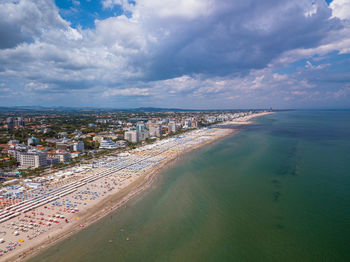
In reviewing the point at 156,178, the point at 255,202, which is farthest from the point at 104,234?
the point at 255,202

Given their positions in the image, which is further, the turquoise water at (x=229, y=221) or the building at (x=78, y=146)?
the building at (x=78, y=146)

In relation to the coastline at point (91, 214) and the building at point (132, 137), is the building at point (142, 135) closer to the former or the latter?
the building at point (132, 137)

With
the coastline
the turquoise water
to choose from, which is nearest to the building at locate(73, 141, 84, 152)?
the coastline

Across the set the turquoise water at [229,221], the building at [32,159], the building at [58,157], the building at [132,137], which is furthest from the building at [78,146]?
the turquoise water at [229,221]

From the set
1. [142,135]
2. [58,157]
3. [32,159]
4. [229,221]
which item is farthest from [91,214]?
[142,135]

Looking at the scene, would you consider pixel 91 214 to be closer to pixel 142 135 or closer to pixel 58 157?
pixel 58 157

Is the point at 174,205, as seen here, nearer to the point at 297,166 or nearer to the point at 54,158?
the point at 297,166
